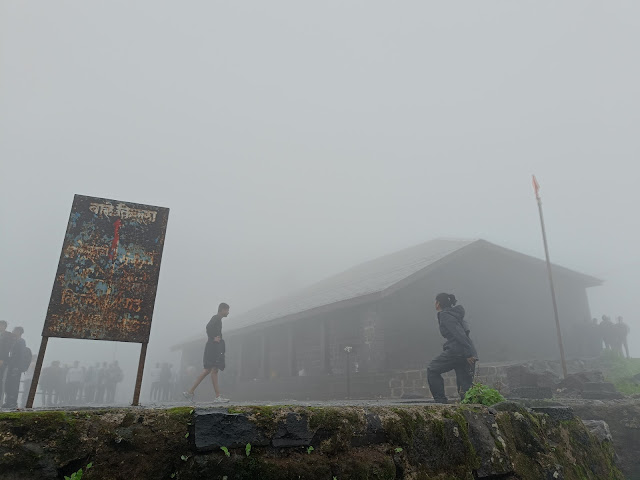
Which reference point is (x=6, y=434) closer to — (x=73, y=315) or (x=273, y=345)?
(x=73, y=315)

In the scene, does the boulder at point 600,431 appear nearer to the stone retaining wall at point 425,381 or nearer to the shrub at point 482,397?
the shrub at point 482,397

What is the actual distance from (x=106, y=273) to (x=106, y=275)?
0.02 m

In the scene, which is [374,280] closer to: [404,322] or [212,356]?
[404,322]

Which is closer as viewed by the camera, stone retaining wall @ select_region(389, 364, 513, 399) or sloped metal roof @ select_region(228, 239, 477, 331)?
stone retaining wall @ select_region(389, 364, 513, 399)

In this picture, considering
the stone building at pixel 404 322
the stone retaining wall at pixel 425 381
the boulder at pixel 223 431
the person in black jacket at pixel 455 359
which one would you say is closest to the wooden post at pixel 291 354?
the stone building at pixel 404 322

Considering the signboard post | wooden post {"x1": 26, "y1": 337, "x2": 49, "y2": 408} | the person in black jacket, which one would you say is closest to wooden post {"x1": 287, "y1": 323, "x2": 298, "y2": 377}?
the person in black jacket

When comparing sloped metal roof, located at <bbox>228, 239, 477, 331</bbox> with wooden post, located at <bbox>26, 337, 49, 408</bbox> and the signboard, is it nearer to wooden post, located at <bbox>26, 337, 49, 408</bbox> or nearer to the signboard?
the signboard

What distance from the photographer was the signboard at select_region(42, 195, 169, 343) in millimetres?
3236

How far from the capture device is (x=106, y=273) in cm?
338

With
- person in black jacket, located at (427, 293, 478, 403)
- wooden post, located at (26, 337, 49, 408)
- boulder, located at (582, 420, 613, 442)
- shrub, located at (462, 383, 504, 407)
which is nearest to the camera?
wooden post, located at (26, 337, 49, 408)

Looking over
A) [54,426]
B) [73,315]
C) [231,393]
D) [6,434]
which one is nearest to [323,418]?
[54,426]

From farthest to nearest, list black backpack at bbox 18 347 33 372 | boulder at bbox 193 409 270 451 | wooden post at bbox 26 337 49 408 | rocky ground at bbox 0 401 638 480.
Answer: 1. black backpack at bbox 18 347 33 372
2. wooden post at bbox 26 337 49 408
3. boulder at bbox 193 409 270 451
4. rocky ground at bbox 0 401 638 480

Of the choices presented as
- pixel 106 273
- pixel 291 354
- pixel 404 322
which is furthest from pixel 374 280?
pixel 106 273

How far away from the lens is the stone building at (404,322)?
40.2 feet
